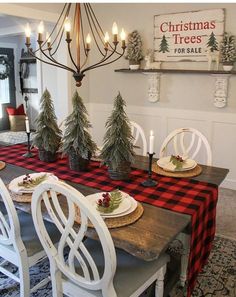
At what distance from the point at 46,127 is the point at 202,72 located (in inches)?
79.2

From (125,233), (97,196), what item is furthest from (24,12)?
(125,233)

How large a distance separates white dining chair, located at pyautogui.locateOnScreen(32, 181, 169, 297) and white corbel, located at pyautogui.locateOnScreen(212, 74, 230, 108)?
2391mm

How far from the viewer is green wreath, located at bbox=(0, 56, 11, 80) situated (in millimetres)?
7444

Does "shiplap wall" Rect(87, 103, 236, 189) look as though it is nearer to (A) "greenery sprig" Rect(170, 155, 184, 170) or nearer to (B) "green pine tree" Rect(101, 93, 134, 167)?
(A) "greenery sprig" Rect(170, 155, 184, 170)

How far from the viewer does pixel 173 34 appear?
3.79 meters

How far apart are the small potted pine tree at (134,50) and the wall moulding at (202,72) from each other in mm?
100

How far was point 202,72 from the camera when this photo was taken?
3564 millimetres

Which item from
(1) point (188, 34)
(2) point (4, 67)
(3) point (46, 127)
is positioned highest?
(1) point (188, 34)

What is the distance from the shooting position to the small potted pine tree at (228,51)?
3367 mm

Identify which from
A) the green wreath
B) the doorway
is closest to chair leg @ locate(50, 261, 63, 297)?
the doorway

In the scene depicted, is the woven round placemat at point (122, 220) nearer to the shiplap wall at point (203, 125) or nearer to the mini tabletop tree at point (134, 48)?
the shiplap wall at point (203, 125)

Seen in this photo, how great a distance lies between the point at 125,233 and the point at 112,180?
68 cm

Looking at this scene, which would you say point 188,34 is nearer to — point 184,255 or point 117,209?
point 184,255

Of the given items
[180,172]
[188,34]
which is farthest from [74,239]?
[188,34]
